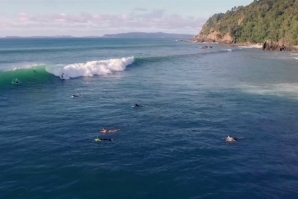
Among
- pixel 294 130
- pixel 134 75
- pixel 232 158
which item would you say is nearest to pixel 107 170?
pixel 232 158

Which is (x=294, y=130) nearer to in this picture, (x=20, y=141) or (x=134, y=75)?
(x=20, y=141)

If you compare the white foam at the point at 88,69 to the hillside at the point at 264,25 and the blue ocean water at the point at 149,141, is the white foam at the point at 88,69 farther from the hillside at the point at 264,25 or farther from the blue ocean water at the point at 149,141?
the hillside at the point at 264,25

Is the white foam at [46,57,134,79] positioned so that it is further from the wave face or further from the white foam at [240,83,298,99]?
the white foam at [240,83,298,99]

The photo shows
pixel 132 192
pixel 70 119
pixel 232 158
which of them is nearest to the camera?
pixel 132 192

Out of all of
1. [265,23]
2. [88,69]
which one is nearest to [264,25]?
[265,23]

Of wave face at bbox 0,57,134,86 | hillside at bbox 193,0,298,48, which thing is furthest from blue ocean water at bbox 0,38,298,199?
hillside at bbox 193,0,298,48

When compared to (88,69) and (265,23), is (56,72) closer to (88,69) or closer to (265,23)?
(88,69)
